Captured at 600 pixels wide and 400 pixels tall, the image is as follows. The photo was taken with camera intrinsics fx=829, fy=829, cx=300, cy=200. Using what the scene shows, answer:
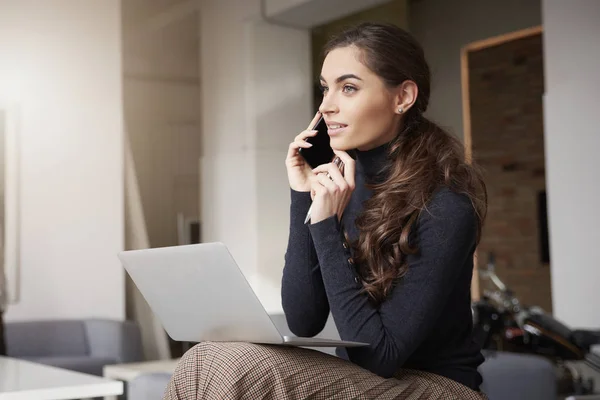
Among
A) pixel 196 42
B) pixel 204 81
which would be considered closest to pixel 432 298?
pixel 204 81

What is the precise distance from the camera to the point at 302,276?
185cm

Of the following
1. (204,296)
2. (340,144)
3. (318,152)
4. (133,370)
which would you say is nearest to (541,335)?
(133,370)

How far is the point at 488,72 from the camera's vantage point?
26.7 feet

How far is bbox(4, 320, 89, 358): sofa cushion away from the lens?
5.17 metres

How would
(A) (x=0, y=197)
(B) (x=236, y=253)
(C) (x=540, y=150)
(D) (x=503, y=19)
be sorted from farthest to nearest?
(C) (x=540, y=150), (D) (x=503, y=19), (B) (x=236, y=253), (A) (x=0, y=197)

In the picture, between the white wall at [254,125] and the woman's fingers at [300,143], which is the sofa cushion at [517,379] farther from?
the white wall at [254,125]

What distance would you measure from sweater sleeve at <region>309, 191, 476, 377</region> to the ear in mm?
267

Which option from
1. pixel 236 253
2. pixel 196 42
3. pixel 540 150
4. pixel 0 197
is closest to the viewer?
pixel 0 197

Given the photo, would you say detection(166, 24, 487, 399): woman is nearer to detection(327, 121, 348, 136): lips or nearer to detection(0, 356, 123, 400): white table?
detection(327, 121, 348, 136): lips

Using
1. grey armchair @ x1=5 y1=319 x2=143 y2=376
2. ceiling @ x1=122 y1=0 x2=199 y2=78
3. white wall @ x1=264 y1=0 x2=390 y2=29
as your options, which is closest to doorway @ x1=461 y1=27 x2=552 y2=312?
white wall @ x1=264 y1=0 x2=390 y2=29

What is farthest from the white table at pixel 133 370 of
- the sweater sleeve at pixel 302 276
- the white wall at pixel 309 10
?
the white wall at pixel 309 10

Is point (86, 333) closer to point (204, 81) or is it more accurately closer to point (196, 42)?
point (204, 81)

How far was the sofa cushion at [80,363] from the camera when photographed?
186 inches

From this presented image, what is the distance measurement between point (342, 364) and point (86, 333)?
14.2 feet
